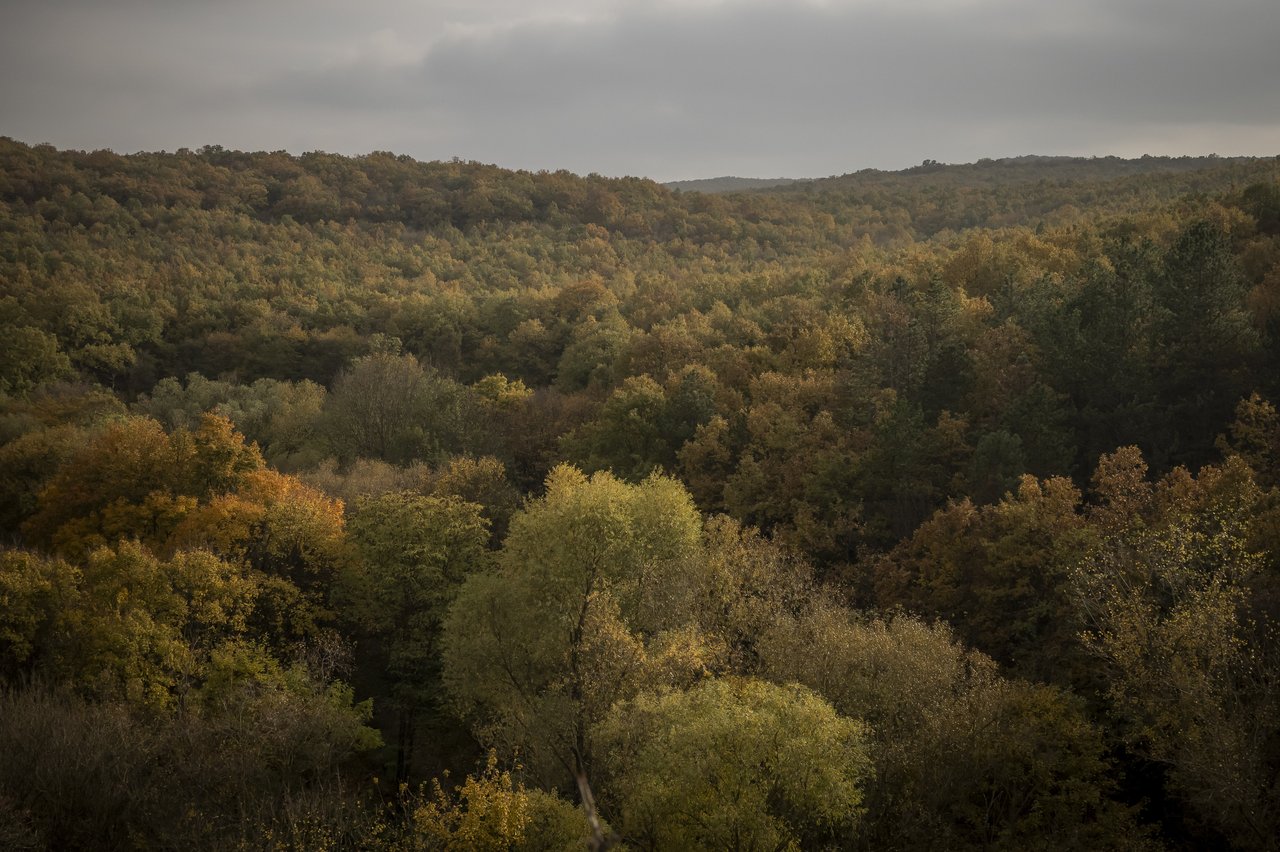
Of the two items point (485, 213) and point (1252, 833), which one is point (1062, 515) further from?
point (485, 213)

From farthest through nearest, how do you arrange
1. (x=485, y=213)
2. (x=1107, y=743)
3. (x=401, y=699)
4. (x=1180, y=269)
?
1. (x=485, y=213)
2. (x=1180, y=269)
3. (x=401, y=699)
4. (x=1107, y=743)

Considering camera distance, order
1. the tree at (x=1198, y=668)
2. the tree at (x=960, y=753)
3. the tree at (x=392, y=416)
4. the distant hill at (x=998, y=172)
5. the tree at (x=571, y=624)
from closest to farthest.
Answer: the tree at (x=1198, y=668)
the tree at (x=960, y=753)
the tree at (x=571, y=624)
the tree at (x=392, y=416)
the distant hill at (x=998, y=172)

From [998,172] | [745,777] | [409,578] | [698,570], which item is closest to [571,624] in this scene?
[698,570]

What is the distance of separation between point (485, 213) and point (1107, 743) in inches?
4837

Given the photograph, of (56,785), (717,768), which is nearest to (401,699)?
(56,785)

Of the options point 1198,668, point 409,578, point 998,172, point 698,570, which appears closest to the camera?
point 1198,668

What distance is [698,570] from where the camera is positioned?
35125 mm

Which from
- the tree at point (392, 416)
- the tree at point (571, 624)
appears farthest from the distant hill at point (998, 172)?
the tree at point (571, 624)

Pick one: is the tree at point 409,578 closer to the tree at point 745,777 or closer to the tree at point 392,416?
the tree at point 745,777

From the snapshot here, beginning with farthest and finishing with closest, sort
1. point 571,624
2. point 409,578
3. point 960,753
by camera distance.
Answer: point 409,578
point 571,624
point 960,753

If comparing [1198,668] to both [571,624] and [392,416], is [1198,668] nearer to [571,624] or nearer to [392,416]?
[571,624]

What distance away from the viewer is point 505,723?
29.3 m

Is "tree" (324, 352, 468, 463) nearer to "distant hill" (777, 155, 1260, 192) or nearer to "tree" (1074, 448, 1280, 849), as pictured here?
"tree" (1074, 448, 1280, 849)

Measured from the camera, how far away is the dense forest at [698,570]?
2434cm
